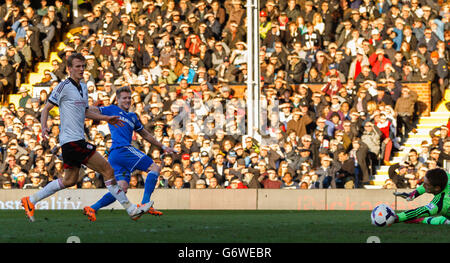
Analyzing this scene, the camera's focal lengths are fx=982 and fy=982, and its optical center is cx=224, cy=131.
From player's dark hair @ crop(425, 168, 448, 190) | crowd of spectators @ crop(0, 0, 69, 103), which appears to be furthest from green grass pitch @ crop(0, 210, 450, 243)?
crowd of spectators @ crop(0, 0, 69, 103)

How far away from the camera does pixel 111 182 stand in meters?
12.8

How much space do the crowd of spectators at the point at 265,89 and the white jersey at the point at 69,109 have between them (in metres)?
8.77

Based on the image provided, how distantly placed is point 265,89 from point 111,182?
11.4m

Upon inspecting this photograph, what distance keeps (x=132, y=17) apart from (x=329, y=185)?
9.70m

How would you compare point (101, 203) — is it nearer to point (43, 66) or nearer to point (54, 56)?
point (43, 66)

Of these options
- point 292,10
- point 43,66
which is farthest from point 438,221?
point 43,66

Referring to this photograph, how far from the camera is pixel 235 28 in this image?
2570 centimetres

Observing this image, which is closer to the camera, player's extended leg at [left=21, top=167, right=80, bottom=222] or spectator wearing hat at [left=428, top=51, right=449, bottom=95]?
A: player's extended leg at [left=21, top=167, right=80, bottom=222]

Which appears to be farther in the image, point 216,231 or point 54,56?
point 54,56

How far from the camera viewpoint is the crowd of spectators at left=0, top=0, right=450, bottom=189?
70.2ft

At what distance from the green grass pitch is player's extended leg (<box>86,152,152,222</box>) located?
0.17 meters

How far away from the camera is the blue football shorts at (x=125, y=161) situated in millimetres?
14000

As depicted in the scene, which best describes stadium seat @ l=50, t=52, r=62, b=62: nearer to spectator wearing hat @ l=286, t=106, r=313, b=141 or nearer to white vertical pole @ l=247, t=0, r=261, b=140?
white vertical pole @ l=247, t=0, r=261, b=140

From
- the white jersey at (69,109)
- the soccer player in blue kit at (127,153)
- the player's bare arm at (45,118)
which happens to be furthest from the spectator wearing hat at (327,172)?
the player's bare arm at (45,118)
